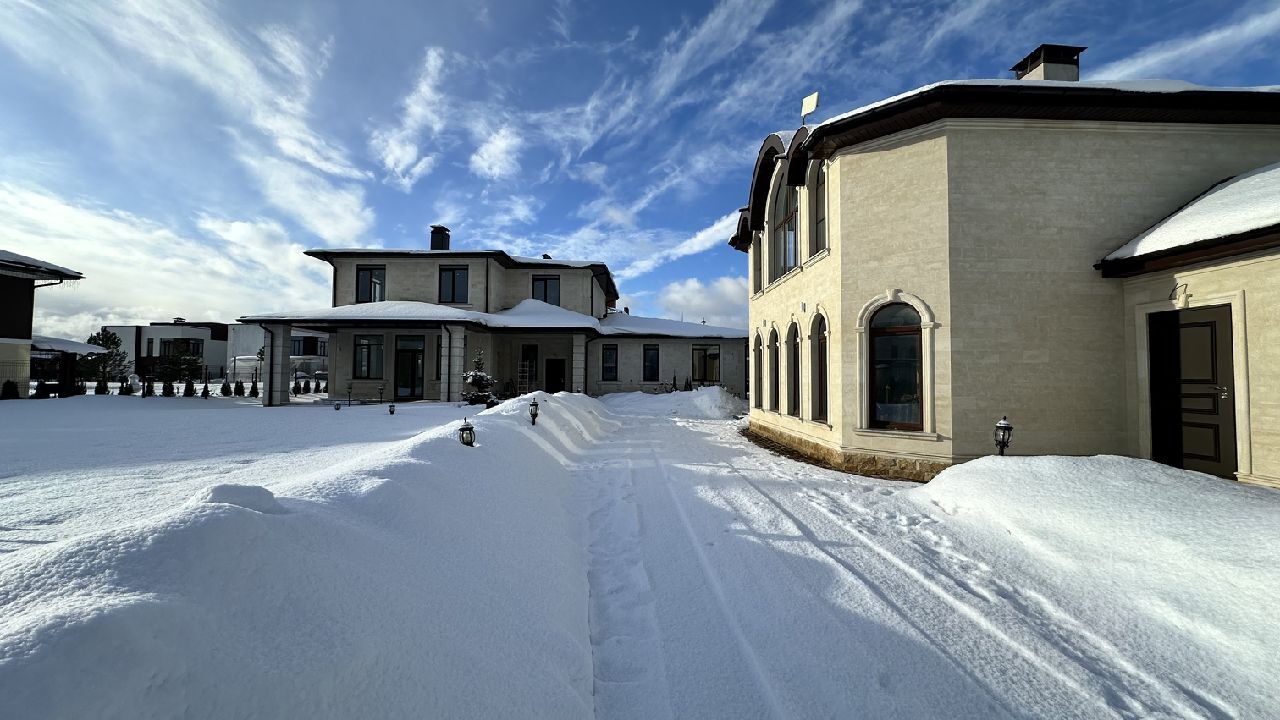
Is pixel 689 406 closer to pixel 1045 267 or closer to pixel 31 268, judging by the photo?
pixel 1045 267

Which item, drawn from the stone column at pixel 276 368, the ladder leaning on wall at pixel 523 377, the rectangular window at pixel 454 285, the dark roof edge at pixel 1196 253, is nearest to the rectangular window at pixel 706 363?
the ladder leaning on wall at pixel 523 377

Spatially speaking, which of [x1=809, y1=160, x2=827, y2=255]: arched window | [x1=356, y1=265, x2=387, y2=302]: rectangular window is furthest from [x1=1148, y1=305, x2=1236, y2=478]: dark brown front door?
[x1=356, y1=265, x2=387, y2=302]: rectangular window

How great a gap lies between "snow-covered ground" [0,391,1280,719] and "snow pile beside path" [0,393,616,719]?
0.04 ft

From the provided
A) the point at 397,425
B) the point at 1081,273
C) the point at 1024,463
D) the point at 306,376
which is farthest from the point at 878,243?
the point at 306,376

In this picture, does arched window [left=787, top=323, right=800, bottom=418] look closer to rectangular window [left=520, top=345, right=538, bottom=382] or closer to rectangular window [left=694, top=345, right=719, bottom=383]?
rectangular window [left=694, top=345, right=719, bottom=383]

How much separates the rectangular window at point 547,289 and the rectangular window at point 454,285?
12.4 ft

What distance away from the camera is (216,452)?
9062mm

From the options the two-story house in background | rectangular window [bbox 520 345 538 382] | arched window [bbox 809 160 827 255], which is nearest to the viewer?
arched window [bbox 809 160 827 255]

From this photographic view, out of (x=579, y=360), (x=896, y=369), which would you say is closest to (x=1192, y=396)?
(x=896, y=369)

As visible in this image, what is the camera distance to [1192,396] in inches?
292

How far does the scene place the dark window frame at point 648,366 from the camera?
25.4 m

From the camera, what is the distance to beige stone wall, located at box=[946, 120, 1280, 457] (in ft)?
25.5

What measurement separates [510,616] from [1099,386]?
9.76 metres

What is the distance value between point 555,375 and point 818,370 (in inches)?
676
